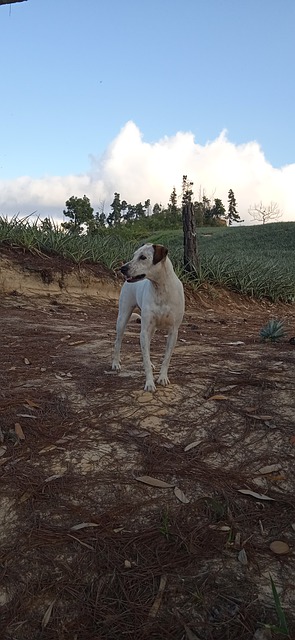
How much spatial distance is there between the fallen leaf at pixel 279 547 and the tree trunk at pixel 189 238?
29.1 feet

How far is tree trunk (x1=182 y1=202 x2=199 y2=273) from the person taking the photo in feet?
34.6

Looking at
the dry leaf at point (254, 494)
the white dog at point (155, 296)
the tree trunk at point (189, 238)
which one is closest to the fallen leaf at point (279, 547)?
the dry leaf at point (254, 494)

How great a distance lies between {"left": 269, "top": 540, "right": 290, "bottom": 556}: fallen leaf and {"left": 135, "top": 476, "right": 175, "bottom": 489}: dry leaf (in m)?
0.57

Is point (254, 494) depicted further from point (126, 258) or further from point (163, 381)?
point (126, 258)

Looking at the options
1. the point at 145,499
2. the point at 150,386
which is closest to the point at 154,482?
the point at 145,499

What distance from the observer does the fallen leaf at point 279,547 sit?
77.9 inches

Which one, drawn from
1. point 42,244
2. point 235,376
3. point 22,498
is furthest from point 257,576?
point 42,244

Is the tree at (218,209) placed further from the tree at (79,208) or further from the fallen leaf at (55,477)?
the fallen leaf at (55,477)

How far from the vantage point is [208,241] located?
29.3 m

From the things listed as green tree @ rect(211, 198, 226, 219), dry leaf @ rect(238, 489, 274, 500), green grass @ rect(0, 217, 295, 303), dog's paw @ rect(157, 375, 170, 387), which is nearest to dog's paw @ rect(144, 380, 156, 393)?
A: dog's paw @ rect(157, 375, 170, 387)

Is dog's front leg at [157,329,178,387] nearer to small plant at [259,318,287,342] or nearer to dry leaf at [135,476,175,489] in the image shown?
dry leaf at [135,476,175,489]

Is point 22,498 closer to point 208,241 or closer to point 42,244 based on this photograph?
point 42,244

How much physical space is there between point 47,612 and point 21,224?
8.96 meters

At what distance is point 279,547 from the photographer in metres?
2.00
